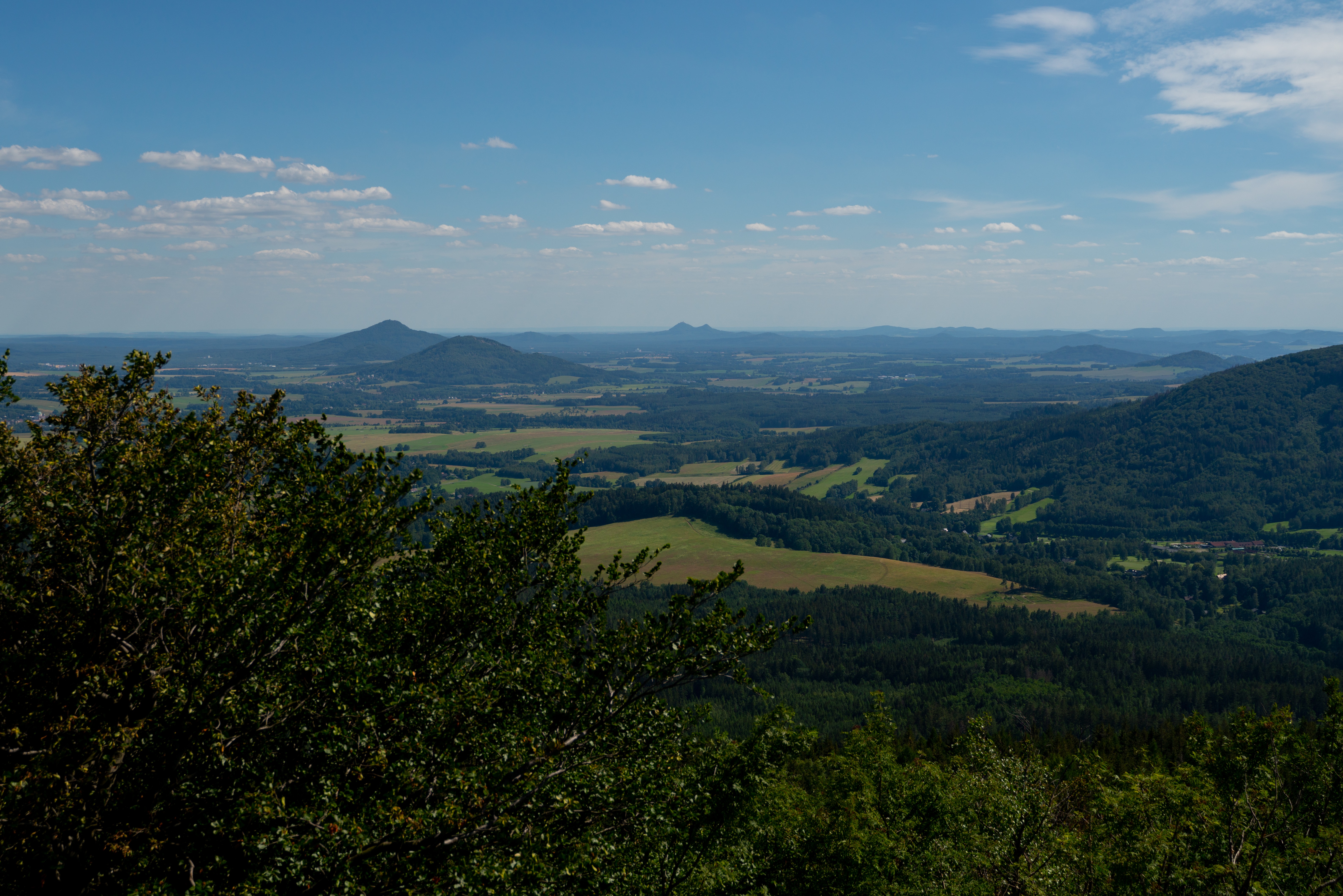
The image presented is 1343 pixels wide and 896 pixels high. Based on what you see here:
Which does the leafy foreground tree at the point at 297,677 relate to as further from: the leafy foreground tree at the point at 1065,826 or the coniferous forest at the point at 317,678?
the leafy foreground tree at the point at 1065,826

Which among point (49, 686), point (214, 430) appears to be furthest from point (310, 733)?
point (214, 430)

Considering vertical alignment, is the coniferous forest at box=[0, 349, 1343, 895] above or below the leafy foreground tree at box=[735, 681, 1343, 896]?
above

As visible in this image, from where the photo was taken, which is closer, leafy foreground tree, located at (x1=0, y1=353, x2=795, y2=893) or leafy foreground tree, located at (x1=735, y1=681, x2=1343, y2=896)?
leafy foreground tree, located at (x1=0, y1=353, x2=795, y2=893)

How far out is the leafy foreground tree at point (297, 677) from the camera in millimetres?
12180

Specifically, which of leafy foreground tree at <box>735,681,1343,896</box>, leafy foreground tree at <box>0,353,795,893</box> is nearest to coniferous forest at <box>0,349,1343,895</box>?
leafy foreground tree at <box>0,353,795,893</box>

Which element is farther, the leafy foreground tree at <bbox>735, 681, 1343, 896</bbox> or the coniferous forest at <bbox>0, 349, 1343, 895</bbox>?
the leafy foreground tree at <bbox>735, 681, 1343, 896</bbox>

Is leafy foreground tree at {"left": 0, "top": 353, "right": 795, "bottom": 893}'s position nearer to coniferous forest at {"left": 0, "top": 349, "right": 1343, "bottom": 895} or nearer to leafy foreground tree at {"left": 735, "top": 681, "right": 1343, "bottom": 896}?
coniferous forest at {"left": 0, "top": 349, "right": 1343, "bottom": 895}

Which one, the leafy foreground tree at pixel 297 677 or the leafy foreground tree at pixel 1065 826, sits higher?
the leafy foreground tree at pixel 297 677

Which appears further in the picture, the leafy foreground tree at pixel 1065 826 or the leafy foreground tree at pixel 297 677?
the leafy foreground tree at pixel 1065 826

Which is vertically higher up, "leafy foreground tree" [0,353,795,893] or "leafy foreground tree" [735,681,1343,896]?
"leafy foreground tree" [0,353,795,893]

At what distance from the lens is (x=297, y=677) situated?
14.2 m

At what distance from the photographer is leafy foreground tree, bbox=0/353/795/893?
12.2m

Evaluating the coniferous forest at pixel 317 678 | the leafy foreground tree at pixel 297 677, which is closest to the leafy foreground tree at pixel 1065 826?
the coniferous forest at pixel 317 678

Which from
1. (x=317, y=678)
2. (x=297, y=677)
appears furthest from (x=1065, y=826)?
(x=297, y=677)
